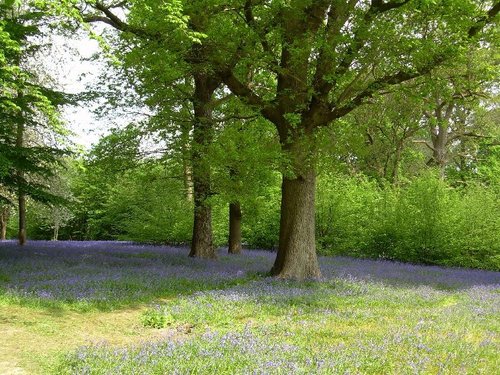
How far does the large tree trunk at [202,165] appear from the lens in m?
15.8

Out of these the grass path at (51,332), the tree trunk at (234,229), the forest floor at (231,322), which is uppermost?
the tree trunk at (234,229)

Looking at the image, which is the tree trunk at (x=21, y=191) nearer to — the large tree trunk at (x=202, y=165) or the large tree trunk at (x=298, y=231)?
the large tree trunk at (x=202, y=165)

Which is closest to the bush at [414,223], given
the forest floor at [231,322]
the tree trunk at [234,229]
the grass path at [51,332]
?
the tree trunk at [234,229]

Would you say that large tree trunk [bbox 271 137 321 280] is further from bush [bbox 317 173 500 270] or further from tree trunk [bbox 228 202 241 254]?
bush [bbox 317 173 500 270]

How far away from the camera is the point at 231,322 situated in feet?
28.1

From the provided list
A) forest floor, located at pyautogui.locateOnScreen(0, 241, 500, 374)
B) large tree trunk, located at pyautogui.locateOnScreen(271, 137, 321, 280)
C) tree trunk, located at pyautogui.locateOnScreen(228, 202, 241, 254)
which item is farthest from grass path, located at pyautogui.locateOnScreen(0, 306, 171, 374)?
tree trunk, located at pyautogui.locateOnScreen(228, 202, 241, 254)

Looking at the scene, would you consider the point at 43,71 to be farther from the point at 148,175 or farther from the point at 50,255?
the point at 50,255

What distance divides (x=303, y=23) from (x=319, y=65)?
1.61 meters

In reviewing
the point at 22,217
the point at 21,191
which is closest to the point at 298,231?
the point at 21,191

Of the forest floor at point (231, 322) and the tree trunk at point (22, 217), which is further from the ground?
the tree trunk at point (22, 217)

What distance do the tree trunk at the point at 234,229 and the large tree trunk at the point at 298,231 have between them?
8.04 meters

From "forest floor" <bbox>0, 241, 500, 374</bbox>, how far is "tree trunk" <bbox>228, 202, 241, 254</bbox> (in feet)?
23.1

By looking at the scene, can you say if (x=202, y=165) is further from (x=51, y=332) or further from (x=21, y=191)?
(x=51, y=332)

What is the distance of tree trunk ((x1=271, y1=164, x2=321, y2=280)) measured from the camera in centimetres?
1396
